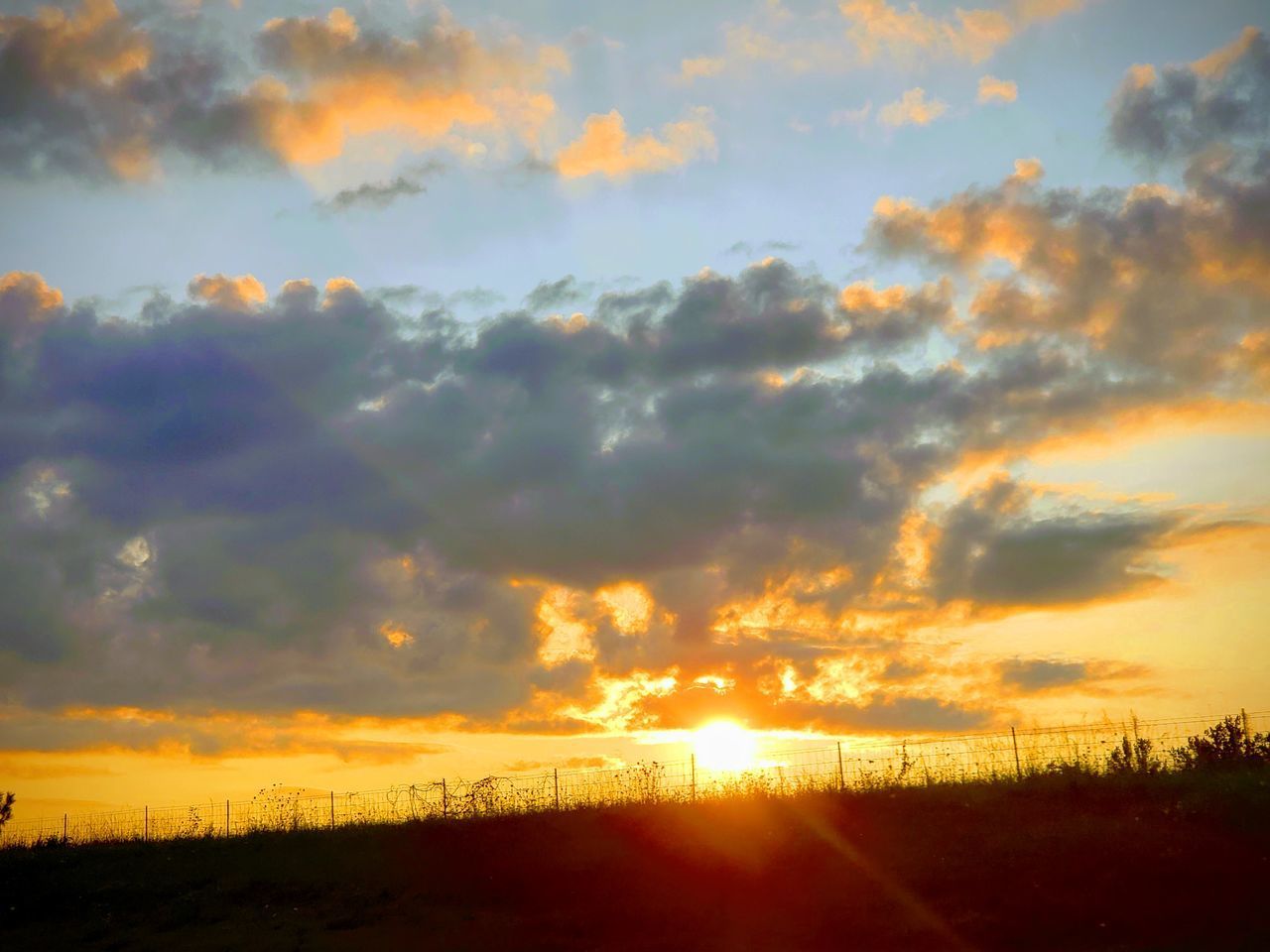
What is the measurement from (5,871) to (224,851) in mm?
9140

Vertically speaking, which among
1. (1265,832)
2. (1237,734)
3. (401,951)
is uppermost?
(1237,734)

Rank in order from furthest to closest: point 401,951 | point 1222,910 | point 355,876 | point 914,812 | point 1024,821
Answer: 1. point 355,876
2. point 914,812
3. point 1024,821
4. point 401,951
5. point 1222,910

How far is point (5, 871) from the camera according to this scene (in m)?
39.2

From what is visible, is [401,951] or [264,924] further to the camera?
[264,924]

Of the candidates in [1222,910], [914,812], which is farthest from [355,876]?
[1222,910]

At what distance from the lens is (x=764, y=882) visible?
81.7ft

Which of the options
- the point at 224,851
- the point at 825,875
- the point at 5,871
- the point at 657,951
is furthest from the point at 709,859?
the point at 5,871

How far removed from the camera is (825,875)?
80.6 feet

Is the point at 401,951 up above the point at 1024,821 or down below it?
below

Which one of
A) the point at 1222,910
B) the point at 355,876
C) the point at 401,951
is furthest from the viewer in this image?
the point at 355,876

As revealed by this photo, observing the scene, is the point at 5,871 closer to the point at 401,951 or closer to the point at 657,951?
the point at 401,951

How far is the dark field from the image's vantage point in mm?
20734

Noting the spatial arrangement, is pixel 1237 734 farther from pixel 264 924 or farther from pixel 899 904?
pixel 264 924

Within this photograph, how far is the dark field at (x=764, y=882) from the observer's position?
20.7 m
